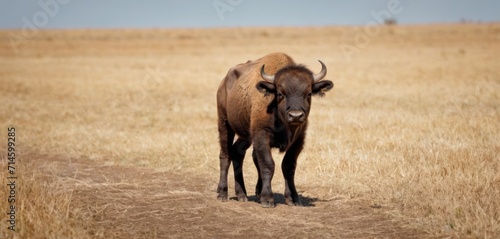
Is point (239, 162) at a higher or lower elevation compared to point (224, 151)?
lower

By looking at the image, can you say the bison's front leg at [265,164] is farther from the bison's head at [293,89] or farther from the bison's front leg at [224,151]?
the bison's front leg at [224,151]

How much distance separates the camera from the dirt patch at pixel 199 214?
7.33 meters

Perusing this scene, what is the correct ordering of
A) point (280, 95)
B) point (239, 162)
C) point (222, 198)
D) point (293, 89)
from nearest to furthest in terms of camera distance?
point (293, 89), point (280, 95), point (222, 198), point (239, 162)

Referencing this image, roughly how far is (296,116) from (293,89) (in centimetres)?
52

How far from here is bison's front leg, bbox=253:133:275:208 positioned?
28.9 ft

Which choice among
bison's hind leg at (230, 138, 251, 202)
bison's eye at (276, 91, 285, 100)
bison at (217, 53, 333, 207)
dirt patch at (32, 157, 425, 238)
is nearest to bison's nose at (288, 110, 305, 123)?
bison at (217, 53, 333, 207)

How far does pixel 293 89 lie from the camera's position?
846 cm

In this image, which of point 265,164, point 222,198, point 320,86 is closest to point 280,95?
point 320,86

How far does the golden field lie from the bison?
0.53 metres

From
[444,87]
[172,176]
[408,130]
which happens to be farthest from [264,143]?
[444,87]

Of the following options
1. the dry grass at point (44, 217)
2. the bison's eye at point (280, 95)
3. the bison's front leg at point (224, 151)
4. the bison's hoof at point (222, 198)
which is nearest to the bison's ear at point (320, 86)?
the bison's eye at point (280, 95)

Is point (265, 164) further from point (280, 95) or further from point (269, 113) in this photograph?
point (280, 95)

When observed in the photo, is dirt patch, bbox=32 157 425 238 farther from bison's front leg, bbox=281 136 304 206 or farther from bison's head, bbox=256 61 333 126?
bison's head, bbox=256 61 333 126

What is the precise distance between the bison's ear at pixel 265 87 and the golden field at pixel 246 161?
68.5 inches
